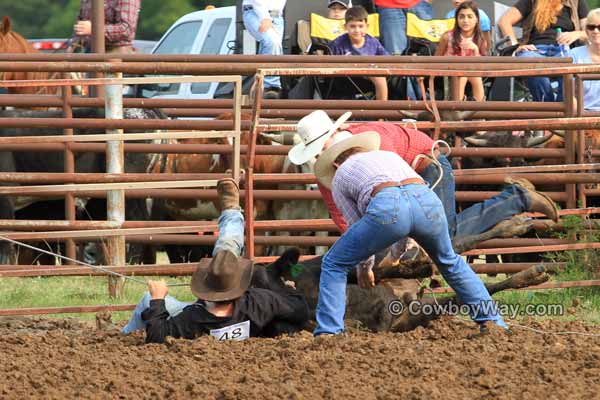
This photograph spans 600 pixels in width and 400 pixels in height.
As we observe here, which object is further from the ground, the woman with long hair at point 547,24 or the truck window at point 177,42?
the woman with long hair at point 547,24

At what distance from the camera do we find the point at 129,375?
595 cm

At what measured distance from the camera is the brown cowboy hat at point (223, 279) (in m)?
6.73

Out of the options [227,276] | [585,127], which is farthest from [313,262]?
[585,127]

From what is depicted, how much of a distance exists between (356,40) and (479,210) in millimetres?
4198

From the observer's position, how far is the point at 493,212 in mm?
7832

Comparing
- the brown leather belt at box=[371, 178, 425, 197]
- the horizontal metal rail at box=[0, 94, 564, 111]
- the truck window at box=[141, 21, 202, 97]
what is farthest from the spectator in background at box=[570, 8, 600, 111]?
the truck window at box=[141, 21, 202, 97]

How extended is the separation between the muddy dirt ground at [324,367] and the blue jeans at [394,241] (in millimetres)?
191

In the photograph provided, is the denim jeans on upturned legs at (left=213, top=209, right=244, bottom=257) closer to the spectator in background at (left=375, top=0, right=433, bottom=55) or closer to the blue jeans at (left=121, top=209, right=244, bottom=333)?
the blue jeans at (left=121, top=209, right=244, bottom=333)

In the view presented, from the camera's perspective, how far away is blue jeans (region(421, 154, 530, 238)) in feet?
25.6

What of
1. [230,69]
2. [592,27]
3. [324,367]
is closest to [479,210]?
[230,69]

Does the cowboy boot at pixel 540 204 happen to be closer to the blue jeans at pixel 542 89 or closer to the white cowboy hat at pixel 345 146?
the white cowboy hat at pixel 345 146

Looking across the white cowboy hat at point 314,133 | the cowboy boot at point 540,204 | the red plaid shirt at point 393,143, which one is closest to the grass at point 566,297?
A: the cowboy boot at point 540,204

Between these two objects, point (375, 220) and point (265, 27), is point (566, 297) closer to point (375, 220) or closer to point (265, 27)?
point (375, 220)

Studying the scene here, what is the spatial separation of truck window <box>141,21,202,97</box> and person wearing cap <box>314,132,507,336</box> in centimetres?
939
